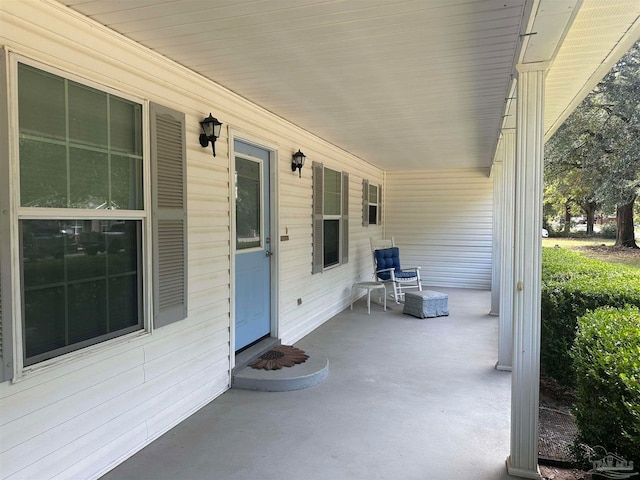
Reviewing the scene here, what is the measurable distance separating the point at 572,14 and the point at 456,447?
2364 mm

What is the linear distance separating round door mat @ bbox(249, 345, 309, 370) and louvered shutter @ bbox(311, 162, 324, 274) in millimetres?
1445

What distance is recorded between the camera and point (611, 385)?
6.00 ft

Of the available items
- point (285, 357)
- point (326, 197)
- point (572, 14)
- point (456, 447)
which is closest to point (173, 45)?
point (572, 14)

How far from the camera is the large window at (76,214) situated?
75.0 inches

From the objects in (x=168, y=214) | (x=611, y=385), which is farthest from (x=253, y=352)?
(x=611, y=385)

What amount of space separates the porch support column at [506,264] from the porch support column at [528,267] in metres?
1.25

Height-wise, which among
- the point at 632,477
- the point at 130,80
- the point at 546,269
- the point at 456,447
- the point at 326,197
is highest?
the point at 130,80

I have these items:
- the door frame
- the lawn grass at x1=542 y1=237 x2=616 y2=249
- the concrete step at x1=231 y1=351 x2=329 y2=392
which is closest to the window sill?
the door frame

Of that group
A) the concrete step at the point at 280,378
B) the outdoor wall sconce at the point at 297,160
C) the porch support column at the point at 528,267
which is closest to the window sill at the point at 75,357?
the concrete step at the point at 280,378

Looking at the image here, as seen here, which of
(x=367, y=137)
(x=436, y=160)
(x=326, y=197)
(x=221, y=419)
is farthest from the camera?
(x=436, y=160)

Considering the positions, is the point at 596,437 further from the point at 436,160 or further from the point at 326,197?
the point at 436,160

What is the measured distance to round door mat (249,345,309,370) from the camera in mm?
3697

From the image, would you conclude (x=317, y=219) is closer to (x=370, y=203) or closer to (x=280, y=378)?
(x=280, y=378)

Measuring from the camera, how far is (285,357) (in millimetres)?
3922
